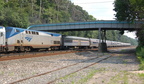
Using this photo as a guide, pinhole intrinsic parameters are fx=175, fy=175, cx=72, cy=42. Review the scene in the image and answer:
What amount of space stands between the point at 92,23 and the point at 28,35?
2366 cm

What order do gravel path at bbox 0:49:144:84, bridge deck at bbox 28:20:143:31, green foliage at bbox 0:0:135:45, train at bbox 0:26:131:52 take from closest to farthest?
1. gravel path at bbox 0:49:144:84
2. train at bbox 0:26:131:52
3. bridge deck at bbox 28:20:143:31
4. green foliage at bbox 0:0:135:45

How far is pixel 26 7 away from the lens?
7662 cm

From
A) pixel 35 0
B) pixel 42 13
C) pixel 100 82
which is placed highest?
pixel 35 0

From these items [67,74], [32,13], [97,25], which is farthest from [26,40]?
[32,13]

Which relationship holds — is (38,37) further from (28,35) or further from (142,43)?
(142,43)

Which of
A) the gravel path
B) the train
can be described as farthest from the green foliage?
the gravel path

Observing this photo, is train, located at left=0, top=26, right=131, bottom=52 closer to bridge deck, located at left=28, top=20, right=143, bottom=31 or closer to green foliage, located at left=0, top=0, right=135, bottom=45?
bridge deck, located at left=28, top=20, right=143, bottom=31

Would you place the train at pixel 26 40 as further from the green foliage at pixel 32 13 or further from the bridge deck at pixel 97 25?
the green foliage at pixel 32 13

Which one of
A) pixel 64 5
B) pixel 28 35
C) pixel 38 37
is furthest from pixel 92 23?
pixel 64 5

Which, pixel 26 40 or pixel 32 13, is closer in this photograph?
pixel 26 40

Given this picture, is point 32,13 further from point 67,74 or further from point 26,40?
point 67,74

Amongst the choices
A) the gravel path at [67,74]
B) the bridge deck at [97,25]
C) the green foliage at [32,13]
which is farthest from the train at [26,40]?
the green foliage at [32,13]

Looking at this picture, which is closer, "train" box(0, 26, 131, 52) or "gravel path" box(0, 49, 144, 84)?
"gravel path" box(0, 49, 144, 84)

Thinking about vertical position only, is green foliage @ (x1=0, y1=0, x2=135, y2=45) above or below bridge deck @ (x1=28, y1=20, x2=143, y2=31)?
above
